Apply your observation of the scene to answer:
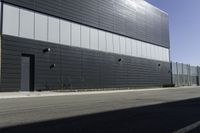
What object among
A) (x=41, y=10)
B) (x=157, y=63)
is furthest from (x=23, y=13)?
(x=157, y=63)

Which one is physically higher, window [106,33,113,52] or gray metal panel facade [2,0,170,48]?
gray metal panel facade [2,0,170,48]

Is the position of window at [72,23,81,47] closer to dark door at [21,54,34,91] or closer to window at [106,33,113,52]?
window at [106,33,113,52]

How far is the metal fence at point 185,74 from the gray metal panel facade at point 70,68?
56.0ft

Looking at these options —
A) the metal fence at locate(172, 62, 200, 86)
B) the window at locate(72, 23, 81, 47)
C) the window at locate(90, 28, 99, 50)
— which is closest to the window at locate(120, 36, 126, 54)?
the window at locate(90, 28, 99, 50)

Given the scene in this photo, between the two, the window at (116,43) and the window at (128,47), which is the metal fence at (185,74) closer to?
the window at (128,47)

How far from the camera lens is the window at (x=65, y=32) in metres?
42.0

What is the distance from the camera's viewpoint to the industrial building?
35.1 metres

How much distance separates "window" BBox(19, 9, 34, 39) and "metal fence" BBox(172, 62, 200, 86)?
46.9m

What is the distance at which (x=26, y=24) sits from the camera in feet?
119

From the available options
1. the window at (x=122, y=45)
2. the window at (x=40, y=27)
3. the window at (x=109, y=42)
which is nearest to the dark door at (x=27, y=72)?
the window at (x=40, y=27)

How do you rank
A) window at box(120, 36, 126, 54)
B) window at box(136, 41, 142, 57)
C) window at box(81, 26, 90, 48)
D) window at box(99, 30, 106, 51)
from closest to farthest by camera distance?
1. window at box(81, 26, 90, 48)
2. window at box(99, 30, 106, 51)
3. window at box(120, 36, 126, 54)
4. window at box(136, 41, 142, 57)

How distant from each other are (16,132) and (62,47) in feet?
114

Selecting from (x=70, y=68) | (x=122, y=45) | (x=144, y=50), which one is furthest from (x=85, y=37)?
(x=144, y=50)

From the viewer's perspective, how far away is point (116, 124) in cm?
889
